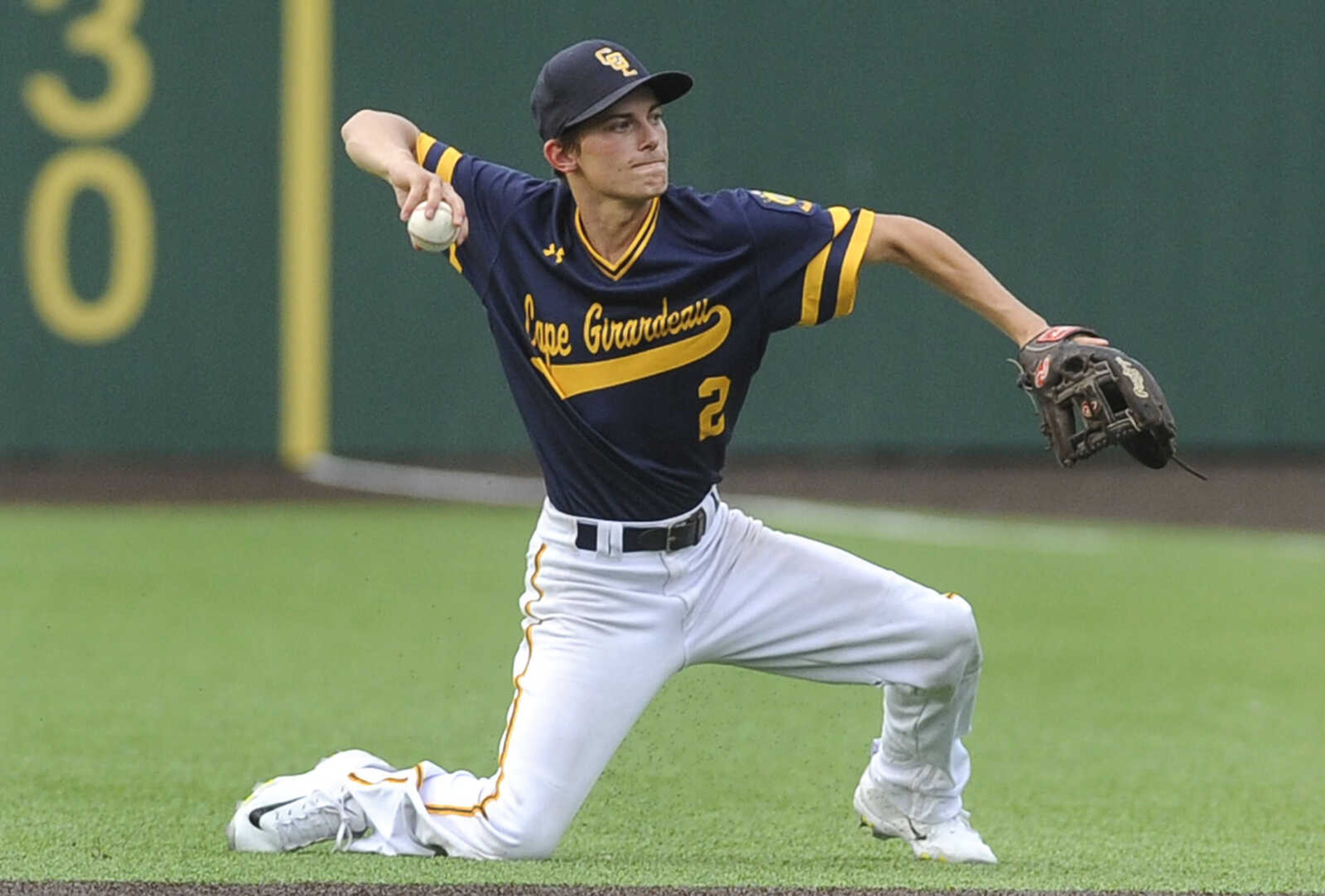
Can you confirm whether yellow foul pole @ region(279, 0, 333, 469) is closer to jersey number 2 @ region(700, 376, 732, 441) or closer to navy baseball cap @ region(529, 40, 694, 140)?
navy baseball cap @ region(529, 40, 694, 140)

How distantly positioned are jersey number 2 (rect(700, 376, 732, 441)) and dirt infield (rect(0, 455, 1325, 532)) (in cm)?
789

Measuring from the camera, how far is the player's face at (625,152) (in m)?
4.60

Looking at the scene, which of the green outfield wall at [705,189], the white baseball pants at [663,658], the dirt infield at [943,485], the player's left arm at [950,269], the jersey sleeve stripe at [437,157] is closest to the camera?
the player's left arm at [950,269]

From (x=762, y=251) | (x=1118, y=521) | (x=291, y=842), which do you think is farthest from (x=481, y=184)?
(x=1118, y=521)

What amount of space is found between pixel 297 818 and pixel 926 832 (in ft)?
4.58

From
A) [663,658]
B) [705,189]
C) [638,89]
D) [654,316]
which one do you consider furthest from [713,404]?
[705,189]

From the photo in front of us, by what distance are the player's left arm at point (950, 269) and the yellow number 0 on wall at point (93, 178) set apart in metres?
9.06

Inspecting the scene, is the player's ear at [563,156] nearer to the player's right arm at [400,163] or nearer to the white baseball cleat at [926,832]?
the player's right arm at [400,163]

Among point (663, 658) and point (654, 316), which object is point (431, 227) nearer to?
point (654, 316)

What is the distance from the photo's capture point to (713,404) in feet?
15.5

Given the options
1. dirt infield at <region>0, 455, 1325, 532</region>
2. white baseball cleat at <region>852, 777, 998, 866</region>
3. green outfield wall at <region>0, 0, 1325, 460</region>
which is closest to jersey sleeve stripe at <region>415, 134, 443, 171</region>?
white baseball cleat at <region>852, 777, 998, 866</region>

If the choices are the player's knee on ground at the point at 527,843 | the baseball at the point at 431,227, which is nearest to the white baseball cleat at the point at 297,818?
the player's knee on ground at the point at 527,843

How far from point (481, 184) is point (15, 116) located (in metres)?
8.61

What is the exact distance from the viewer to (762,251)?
464cm
